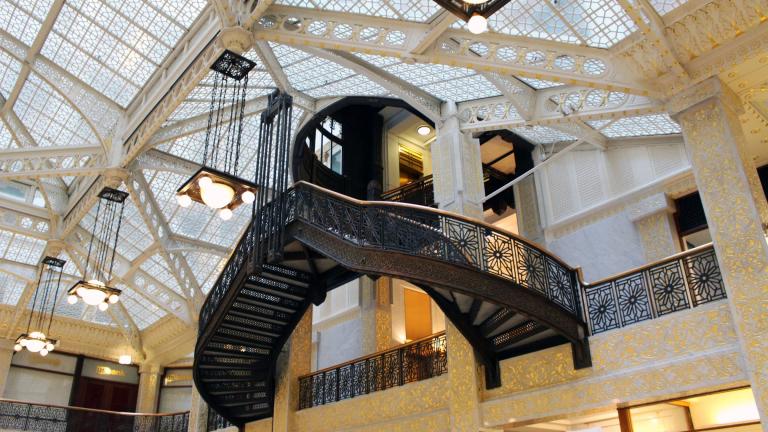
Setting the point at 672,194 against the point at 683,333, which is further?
the point at 672,194

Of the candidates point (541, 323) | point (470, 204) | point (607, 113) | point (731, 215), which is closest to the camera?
point (731, 215)

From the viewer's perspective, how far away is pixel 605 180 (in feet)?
36.2

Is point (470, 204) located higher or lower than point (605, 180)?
lower

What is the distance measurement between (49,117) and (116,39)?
3.51 m

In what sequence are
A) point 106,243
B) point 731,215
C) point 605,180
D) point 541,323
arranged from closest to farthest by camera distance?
1. point 731,215
2. point 541,323
3. point 605,180
4. point 106,243

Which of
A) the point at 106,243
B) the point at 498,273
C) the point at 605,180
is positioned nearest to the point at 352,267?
the point at 498,273

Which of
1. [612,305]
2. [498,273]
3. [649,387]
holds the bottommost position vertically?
[649,387]

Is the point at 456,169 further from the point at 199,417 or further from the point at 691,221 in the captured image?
the point at 199,417

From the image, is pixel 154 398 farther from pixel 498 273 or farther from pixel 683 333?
pixel 683 333

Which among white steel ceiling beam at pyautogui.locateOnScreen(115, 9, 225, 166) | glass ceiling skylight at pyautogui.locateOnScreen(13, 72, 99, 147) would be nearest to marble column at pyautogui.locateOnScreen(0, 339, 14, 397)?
glass ceiling skylight at pyautogui.locateOnScreen(13, 72, 99, 147)

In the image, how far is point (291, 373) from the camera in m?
11.3

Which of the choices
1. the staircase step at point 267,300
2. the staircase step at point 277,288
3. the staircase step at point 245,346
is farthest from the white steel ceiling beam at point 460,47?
the staircase step at point 245,346

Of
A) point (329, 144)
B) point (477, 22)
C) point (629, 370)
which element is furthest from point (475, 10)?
point (329, 144)

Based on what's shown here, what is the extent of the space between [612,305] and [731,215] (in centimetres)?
168
